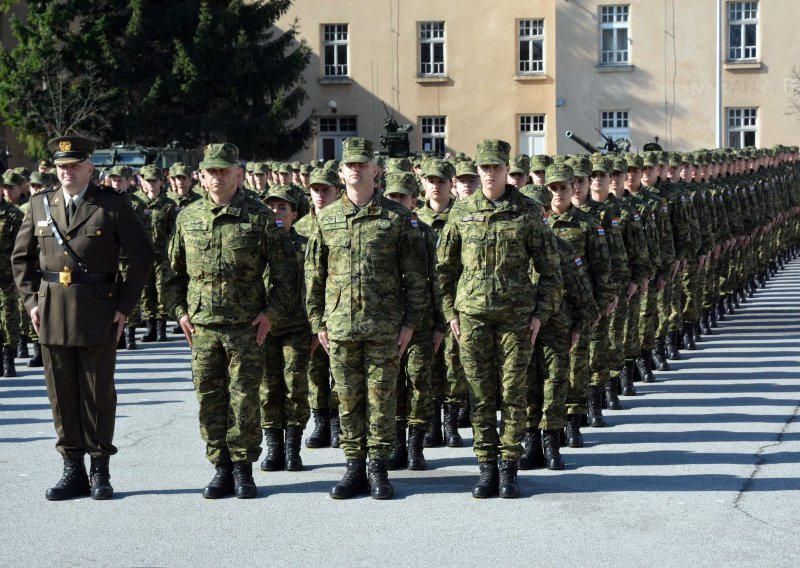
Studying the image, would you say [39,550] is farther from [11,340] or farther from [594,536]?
[11,340]

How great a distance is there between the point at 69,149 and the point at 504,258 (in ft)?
9.21

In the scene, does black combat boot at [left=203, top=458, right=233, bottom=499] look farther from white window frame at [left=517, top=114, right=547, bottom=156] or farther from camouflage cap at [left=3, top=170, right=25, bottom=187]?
white window frame at [left=517, top=114, right=547, bottom=156]

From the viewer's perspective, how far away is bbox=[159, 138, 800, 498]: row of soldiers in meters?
9.23

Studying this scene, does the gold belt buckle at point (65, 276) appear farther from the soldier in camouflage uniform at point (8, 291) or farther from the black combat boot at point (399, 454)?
the soldier in camouflage uniform at point (8, 291)

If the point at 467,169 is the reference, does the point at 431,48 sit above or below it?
above

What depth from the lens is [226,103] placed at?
46.0 m

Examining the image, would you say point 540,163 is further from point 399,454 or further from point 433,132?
point 433,132

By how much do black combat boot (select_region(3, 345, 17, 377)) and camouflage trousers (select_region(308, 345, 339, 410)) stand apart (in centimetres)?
539

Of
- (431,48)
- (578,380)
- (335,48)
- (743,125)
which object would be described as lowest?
(578,380)

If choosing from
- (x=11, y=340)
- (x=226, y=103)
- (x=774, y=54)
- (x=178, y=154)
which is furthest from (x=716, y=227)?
(x=774, y=54)

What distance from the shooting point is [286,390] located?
1046 centimetres

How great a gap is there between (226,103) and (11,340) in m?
31.2

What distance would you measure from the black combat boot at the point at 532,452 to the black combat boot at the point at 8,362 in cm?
711

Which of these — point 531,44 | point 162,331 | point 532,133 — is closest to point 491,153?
point 162,331
